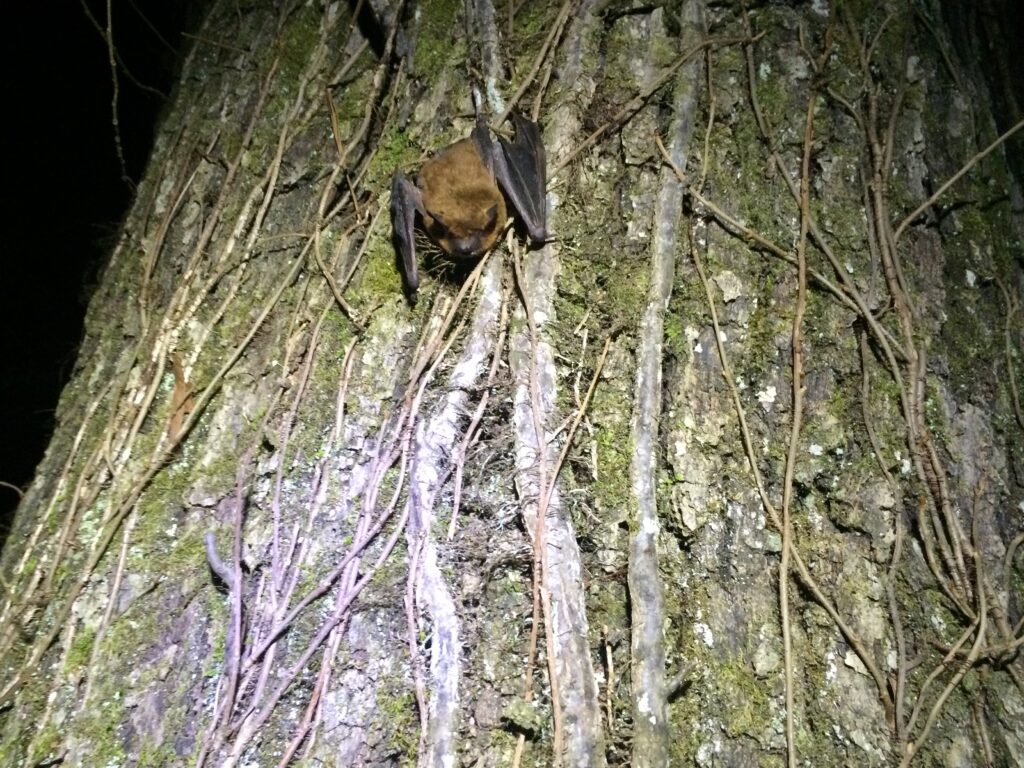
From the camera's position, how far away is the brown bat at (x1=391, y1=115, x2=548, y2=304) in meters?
2.12

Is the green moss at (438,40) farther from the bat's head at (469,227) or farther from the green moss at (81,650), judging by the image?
the green moss at (81,650)

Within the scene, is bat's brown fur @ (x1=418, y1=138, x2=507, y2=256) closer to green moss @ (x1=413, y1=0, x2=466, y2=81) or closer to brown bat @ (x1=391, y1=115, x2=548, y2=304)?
brown bat @ (x1=391, y1=115, x2=548, y2=304)

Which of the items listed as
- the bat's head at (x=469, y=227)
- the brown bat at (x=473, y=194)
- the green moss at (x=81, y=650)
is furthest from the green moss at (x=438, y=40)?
the green moss at (x=81, y=650)

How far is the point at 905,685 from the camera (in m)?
1.78

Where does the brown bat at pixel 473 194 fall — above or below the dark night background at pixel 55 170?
below

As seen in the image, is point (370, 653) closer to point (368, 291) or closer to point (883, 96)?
point (368, 291)

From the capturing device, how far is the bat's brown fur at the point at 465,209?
2.12m

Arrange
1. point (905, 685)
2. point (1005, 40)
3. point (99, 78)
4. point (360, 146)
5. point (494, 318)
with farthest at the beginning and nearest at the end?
point (99, 78)
point (1005, 40)
point (360, 146)
point (494, 318)
point (905, 685)

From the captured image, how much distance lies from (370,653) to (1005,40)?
295 cm

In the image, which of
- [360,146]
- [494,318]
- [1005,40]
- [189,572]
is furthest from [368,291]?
[1005,40]

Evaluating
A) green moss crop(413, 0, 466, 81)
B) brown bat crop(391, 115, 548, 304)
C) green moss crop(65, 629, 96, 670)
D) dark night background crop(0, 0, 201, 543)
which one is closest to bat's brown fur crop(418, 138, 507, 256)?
brown bat crop(391, 115, 548, 304)

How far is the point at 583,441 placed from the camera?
6.36ft

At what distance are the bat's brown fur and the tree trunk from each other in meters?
0.07

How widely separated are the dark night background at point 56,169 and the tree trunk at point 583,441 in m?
2.33
